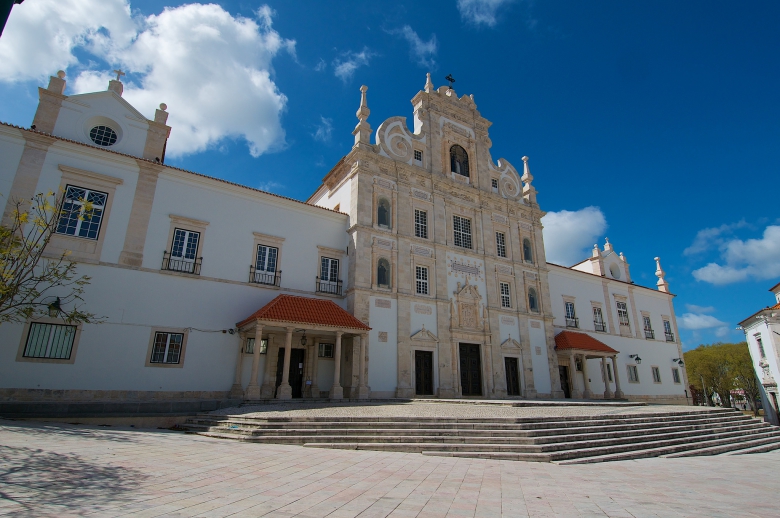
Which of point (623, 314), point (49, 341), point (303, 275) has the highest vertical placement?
point (623, 314)

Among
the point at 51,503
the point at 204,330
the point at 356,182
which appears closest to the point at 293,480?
the point at 51,503

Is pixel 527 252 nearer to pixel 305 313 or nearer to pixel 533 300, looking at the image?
pixel 533 300

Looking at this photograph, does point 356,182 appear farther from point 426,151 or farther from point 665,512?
point 665,512

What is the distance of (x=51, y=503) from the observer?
434 cm

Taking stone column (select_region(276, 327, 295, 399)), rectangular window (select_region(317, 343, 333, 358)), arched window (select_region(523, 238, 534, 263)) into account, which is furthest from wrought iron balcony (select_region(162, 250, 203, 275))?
arched window (select_region(523, 238, 534, 263))

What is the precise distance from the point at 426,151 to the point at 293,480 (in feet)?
70.4

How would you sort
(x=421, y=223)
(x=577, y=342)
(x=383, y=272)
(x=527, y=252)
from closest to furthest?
(x=383, y=272) < (x=421, y=223) < (x=577, y=342) < (x=527, y=252)

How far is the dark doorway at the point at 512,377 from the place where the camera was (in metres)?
23.8

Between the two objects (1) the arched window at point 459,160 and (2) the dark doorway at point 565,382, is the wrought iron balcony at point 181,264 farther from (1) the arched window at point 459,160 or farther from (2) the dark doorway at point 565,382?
(2) the dark doorway at point 565,382

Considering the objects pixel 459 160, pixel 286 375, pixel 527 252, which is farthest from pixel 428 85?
pixel 286 375

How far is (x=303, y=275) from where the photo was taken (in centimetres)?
1980

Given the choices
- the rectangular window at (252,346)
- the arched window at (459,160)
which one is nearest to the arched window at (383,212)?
the arched window at (459,160)

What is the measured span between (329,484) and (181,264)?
13.7 meters

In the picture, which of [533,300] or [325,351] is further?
[533,300]
